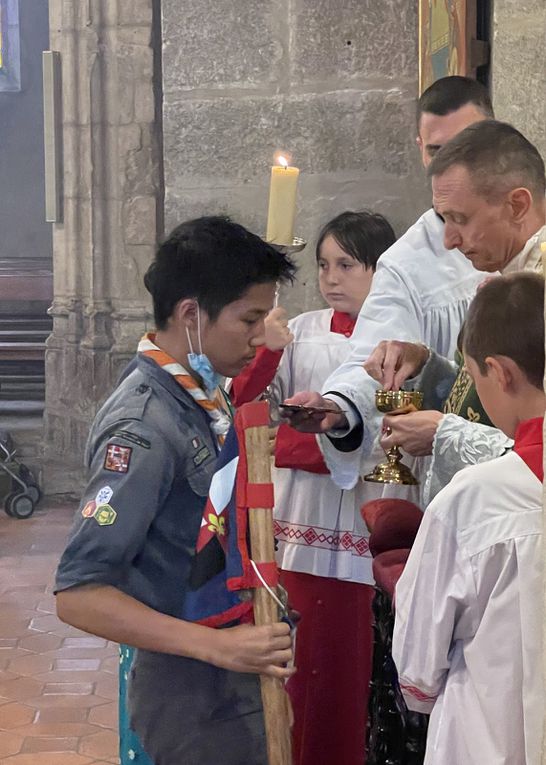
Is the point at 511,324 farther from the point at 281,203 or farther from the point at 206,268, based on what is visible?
the point at 281,203

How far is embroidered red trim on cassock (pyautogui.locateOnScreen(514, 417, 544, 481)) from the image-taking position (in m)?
1.73

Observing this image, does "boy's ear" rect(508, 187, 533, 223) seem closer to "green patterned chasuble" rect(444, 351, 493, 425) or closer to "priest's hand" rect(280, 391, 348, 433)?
"green patterned chasuble" rect(444, 351, 493, 425)

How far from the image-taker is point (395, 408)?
8.04ft

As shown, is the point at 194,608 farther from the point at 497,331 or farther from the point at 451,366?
the point at 451,366

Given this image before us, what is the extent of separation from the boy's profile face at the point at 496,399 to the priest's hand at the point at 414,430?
443 millimetres

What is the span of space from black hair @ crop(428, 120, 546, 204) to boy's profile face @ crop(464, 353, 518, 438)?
25.9 inches

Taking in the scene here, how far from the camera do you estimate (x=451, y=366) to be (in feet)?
9.09

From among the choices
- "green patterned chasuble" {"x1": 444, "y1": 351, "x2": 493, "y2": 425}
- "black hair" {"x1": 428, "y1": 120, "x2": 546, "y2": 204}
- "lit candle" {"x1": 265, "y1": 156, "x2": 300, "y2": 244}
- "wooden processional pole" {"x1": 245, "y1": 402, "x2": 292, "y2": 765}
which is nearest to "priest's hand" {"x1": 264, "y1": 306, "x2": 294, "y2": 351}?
"lit candle" {"x1": 265, "y1": 156, "x2": 300, "y2": 244}

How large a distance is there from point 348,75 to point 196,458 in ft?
11.1

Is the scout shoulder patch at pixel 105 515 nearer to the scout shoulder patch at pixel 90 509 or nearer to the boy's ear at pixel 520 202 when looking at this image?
the scout shoulder patch at pixel 90 509

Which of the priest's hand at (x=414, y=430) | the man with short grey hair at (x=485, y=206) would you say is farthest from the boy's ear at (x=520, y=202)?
the priest's hand at (x=414, y=430)

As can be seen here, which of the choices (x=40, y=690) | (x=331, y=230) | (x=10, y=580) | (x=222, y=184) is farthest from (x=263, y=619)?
(x=10, y=580)

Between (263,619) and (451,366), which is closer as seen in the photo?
(263,619)

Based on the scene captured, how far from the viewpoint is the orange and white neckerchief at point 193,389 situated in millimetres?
2121
